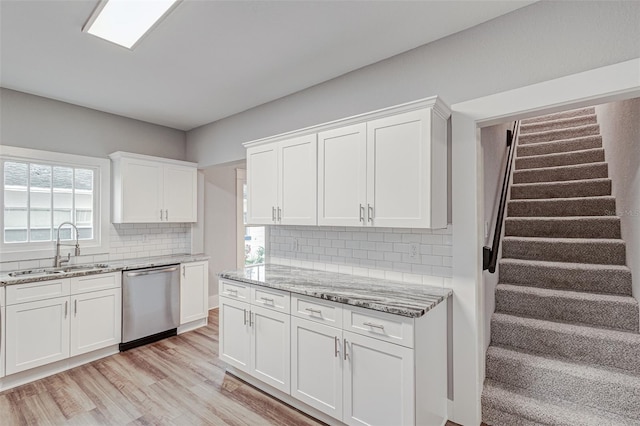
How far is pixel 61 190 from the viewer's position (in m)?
3.57

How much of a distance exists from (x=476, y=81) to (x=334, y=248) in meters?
1.79

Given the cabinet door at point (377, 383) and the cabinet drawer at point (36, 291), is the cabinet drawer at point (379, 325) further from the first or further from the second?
the cabinet drawer at point (36, 291)

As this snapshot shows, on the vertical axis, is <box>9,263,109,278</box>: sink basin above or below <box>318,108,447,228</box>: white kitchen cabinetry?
below

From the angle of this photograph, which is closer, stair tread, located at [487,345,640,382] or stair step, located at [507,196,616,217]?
stair tread, located at [487,345,640,382]

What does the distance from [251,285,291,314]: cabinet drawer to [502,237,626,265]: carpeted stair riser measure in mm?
2356

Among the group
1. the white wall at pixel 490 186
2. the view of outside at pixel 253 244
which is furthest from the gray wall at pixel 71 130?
the white wall at pixel 490 186

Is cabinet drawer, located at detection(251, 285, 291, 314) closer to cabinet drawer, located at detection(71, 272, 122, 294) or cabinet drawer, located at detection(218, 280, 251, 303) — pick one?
cabinet drawer, located at detection(218, 280, 251, 303)

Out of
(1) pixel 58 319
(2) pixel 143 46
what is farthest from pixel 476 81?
(1) pixel 58 319

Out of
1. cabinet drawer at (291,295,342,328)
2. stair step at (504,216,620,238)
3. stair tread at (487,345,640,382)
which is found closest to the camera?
stair tread at (487,345,640,382)

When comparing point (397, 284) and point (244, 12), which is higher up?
point (244, 12)

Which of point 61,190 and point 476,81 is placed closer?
point 476,81

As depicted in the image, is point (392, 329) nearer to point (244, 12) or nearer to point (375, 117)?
point (375, 117)

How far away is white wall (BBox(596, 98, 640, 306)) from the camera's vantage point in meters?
2.38

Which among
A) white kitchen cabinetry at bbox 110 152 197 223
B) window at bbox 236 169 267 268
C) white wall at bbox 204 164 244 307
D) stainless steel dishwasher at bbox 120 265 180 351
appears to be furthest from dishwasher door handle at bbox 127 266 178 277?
window at bbox 236 169 267 268
